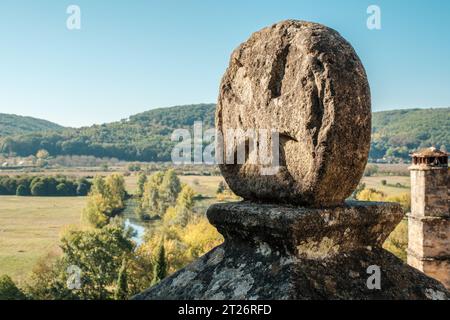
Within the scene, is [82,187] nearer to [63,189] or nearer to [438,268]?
[63,189]

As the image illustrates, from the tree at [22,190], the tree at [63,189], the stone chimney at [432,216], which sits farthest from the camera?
the tree at [63,189]

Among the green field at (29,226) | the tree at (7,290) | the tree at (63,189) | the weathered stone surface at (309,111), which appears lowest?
the green field at (29,226)

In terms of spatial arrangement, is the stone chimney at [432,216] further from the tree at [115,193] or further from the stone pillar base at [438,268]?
the tree at [115,193]

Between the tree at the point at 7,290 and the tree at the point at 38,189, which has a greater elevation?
the tree at the point at 38,189

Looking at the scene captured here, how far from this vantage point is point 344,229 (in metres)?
3.20

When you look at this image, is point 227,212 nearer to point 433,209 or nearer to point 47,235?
point 433,209

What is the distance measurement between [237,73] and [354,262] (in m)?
1.60

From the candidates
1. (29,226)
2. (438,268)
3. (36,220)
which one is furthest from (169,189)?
(438,268)

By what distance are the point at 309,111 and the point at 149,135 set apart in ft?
452

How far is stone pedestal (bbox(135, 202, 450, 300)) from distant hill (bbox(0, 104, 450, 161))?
95.9 meters

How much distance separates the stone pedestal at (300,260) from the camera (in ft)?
9.52


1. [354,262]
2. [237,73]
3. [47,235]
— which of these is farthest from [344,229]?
[47,235]

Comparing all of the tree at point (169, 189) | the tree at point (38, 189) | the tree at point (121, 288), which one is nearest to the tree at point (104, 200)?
the tree at point (169, 189)

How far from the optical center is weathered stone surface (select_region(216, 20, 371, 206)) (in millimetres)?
3018
